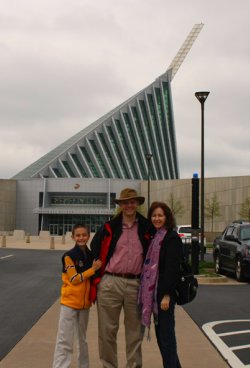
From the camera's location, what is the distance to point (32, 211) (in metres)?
89.2

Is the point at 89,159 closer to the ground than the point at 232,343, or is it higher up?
higher up

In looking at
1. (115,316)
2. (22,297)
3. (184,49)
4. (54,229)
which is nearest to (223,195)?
(54,229)

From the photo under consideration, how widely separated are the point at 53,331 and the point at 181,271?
3.62m

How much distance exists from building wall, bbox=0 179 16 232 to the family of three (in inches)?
3194

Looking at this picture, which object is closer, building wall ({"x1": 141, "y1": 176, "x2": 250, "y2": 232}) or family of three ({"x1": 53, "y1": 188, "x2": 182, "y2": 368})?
family of three ({"x1": 53, "y1": 188, "x2": 182, "y2": 368})

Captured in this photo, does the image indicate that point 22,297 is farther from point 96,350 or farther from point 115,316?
point 115,316

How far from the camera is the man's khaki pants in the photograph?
210 inches

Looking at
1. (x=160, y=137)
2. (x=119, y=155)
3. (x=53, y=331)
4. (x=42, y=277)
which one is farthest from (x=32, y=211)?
(x=53, y=331)

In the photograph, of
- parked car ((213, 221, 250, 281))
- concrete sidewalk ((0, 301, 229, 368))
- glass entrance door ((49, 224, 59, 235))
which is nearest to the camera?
concrete sidewalk ((0, 301, 229, 368))

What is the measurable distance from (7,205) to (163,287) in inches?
3284

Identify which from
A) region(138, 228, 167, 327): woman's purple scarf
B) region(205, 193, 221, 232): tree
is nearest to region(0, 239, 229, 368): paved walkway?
region(138, 228, 167, 327): woman's purple scarf

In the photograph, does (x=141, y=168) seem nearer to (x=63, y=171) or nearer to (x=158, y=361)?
(x=63, y=171)

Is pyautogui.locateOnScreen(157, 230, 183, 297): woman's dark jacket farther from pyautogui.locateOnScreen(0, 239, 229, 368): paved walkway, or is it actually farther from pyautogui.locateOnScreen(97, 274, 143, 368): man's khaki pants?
pyautogui.locateOnScreen(0, 239, 229, 368): paved walkway

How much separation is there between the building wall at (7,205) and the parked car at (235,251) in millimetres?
69255
